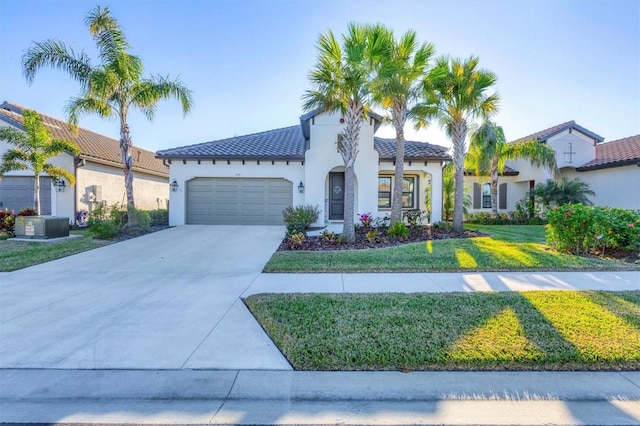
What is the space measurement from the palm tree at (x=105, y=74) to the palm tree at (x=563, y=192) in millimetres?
18810

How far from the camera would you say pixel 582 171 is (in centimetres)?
1820

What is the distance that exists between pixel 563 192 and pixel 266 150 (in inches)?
612

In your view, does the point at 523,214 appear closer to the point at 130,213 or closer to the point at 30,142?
the point at 130,213

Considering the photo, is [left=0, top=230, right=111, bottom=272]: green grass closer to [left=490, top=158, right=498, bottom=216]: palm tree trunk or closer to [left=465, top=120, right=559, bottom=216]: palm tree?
[left=465, top=120, right=559, bottom=216]: palm tree

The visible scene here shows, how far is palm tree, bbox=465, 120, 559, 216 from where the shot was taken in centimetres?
1581

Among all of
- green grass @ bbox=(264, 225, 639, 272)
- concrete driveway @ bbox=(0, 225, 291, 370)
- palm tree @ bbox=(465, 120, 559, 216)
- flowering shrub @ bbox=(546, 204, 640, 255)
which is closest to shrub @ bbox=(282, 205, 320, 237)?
green grass @ bbox=(264, 225, 639, 272)

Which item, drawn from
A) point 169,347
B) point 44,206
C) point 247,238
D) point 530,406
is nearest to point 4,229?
point 44,206

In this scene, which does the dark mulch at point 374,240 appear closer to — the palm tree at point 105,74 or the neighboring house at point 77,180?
the palm tree at point 105,74

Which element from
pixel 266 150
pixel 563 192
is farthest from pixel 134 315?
pixel 563 192

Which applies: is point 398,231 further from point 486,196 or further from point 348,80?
point 486,196

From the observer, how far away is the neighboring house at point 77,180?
1449cm

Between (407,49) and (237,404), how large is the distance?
Result: 11318 mm

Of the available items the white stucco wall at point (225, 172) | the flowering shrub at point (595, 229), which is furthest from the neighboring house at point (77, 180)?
the flowering shrub at point (595, 229)

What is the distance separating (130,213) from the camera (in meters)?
12.2
